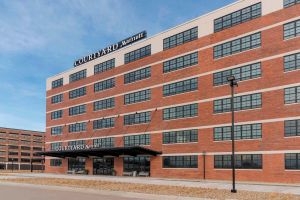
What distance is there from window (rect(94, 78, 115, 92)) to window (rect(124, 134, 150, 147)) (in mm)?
9773

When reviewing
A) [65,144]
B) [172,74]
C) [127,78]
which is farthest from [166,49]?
[65,144]

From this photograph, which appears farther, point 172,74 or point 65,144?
point 65,144

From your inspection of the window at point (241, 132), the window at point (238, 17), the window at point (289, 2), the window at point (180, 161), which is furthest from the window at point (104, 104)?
the window at point (289, 2)

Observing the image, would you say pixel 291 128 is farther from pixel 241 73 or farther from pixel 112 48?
pixel 112 48

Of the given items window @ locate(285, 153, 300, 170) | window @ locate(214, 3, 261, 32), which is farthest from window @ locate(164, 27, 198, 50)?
window @ locate(285, 153, 300, 170)

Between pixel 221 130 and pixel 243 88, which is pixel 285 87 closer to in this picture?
pixel 243 88

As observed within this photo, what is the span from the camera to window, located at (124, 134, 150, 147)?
57.7 m

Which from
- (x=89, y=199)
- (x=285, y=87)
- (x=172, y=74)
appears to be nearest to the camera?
(x=89, y=199)

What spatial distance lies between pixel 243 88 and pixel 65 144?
42.5 m

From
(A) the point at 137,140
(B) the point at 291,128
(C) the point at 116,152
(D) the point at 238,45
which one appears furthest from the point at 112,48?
(B) the point at 291,128

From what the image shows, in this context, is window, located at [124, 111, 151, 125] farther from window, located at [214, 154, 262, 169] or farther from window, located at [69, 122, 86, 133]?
window, located at [214, 154, 262, 169]

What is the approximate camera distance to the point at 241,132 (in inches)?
1766

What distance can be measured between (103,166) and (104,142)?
390 centimetres

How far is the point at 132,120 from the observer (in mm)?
61094
